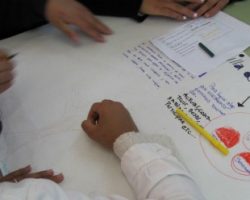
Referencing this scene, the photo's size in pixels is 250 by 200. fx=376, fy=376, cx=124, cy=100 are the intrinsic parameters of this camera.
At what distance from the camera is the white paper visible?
89 centimetres

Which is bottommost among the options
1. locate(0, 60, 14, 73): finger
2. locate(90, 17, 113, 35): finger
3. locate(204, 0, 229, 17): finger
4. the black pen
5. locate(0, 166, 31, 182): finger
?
locate(0, 166, 31, 182): finger

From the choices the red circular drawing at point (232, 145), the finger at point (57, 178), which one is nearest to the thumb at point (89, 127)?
the finger at point (57, 178)

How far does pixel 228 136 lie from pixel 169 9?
43cm

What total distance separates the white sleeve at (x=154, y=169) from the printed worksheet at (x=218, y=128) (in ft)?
0.11

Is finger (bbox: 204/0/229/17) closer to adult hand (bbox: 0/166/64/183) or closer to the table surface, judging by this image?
the table surface

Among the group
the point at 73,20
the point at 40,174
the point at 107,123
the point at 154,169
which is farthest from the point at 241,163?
the point at 73,20

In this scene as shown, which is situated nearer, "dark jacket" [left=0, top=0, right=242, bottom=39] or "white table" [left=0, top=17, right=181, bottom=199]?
"white table" [left=0, top=17, right=181, bottom=199]

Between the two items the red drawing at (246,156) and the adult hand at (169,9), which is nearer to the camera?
the red drawing at (246,156)

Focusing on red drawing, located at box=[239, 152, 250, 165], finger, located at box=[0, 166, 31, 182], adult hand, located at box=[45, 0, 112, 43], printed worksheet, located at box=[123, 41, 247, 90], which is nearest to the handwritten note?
printed worksheet, located at box=[123, 41, 247, 90]

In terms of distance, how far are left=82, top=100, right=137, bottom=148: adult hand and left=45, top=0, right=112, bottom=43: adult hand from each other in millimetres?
266

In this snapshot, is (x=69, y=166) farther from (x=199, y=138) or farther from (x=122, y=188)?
(x=199, y=138)

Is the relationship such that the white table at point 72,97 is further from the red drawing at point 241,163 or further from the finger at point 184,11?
the red drawing at point 241,163

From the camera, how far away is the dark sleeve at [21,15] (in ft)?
3.29

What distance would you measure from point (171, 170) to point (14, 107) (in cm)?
40
